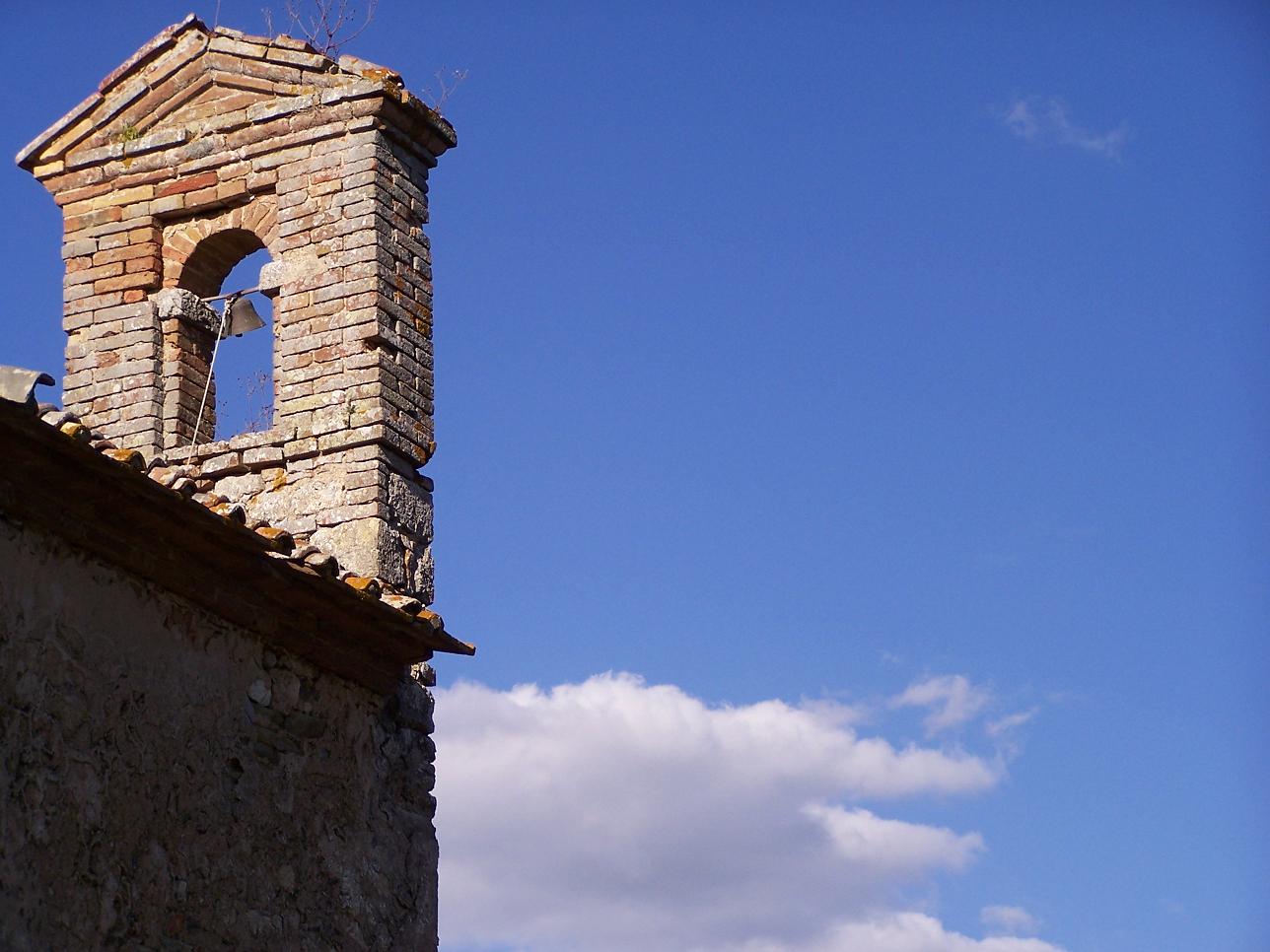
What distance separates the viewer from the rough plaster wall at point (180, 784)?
610 cm

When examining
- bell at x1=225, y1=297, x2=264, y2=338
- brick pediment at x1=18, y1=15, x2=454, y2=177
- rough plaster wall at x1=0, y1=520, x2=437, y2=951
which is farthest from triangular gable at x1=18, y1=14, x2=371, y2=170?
rough plaster wall at x1=0, y1=520, x2=437, y2=951

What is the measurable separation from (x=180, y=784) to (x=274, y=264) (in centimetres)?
334

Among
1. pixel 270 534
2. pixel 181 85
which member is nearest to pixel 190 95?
pixel 181 85

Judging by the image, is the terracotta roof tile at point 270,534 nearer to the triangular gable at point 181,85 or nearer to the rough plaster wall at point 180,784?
the rough plaster wall at point 180,784

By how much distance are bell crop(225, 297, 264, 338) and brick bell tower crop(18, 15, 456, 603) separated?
0.11 metres

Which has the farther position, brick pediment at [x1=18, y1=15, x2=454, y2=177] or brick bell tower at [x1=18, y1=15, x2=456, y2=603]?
brick pediment at [x1=18, y1=15, x2=454, y2=177]

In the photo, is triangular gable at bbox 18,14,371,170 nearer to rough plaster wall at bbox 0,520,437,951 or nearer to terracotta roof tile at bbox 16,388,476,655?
terracotta roof tile at bbox 16,388,476,655

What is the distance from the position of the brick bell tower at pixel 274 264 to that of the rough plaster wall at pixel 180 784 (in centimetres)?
119

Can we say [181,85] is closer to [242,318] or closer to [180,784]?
[242,318]

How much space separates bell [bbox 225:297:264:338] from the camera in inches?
373

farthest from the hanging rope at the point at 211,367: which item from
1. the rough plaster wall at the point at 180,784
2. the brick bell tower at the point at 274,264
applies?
the rough plaster wall at the point at 180,784

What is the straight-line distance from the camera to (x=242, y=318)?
31.2 feet

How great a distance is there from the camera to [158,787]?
21.6 ft

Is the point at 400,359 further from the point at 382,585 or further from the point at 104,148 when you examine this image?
the point at 104,148
